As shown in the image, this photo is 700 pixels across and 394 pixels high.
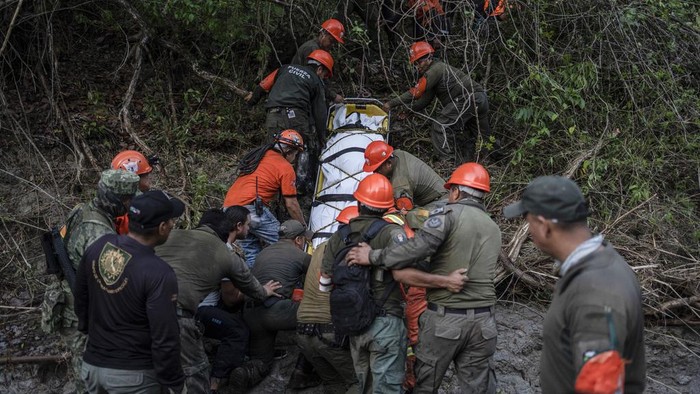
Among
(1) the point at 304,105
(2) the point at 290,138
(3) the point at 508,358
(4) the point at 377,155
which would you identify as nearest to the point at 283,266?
(4) the point at 377,155

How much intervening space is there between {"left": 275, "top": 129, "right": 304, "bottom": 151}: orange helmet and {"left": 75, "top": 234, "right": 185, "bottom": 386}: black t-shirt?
134 inches

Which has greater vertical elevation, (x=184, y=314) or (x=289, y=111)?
(x=289, y=111)

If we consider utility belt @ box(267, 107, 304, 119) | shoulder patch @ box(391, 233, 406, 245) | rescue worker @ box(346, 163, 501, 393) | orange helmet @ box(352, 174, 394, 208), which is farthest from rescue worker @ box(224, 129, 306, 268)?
shoulder patch @ box(391, 233, 406, 245)

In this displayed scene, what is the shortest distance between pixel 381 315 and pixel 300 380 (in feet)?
4.81

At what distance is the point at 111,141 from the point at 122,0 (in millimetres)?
1738

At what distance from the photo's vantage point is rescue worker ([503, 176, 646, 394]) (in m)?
2.49

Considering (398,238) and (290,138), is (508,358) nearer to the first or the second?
(398,238)

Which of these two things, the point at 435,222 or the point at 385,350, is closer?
the point at 435,222

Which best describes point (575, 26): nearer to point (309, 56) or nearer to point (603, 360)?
point (309, 56)

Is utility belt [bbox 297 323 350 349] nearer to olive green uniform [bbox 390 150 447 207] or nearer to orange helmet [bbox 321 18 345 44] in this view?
olive green uniform [bbox 390 150 447 207]

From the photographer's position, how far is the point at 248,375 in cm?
562

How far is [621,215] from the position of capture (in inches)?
278

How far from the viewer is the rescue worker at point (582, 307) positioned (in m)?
2.49

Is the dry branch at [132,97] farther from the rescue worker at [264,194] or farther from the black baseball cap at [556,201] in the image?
the black baseball cap at [556,201]
